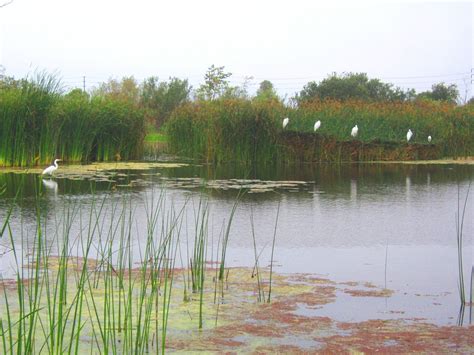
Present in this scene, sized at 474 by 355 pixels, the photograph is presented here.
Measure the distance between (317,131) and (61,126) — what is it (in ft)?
24.9

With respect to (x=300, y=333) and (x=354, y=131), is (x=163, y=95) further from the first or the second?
(x=300, y=333)

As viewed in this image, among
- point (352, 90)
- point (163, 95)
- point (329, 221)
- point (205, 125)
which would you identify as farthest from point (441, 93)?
point (329, 221)

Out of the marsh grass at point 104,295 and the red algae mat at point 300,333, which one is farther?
the red algae mat at point 300,333

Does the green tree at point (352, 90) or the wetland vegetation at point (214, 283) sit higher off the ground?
the green tree at point (352, 90)

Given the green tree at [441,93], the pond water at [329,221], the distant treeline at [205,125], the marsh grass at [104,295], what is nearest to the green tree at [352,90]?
the green tree at [441,93]

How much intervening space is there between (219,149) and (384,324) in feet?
51.0

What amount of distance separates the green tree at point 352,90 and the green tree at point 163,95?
6255mm

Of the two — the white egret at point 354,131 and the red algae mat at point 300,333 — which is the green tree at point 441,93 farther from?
the red algae mat at point 300,333

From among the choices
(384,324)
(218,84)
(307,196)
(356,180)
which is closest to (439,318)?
(384,324)

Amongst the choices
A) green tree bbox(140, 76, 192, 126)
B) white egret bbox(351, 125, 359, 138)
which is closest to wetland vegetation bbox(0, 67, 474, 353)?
white egret bbox(351, 125, 359, 138)

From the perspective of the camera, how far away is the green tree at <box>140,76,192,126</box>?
3609 cm

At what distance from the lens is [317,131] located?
69.3ft

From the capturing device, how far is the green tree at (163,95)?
118 ft

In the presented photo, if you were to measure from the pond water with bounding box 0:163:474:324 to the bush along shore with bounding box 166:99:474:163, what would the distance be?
3.20 meters
